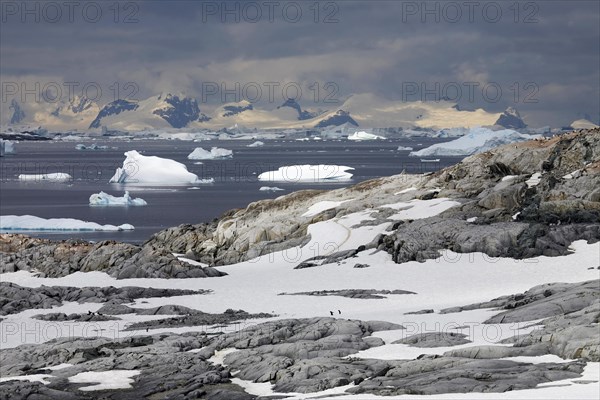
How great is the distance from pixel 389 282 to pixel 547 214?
425 inches

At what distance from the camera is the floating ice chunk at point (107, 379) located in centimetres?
3216

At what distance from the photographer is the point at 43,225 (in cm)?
9200

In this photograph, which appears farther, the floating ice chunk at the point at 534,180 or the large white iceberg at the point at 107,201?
the large white iceberg at the point at 107,201

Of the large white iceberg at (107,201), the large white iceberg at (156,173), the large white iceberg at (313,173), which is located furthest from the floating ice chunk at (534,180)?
the large white iceberg at (156,173)

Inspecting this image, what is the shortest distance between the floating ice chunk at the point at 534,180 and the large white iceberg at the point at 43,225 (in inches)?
1798

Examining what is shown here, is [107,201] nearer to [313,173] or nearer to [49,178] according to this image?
[313,173]

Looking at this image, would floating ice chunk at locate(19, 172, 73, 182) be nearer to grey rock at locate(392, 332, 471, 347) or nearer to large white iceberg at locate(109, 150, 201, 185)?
large white iceberg at locate(109, 150, 201, 185)

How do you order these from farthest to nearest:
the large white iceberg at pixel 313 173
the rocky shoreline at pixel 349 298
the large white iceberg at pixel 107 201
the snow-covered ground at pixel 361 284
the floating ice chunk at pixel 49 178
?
the floating ice chunk at pixel 49 178
the large white iceberg at pixel 313 173
the large white iceberg at pixel 107 201
the snow-covered ground at pixel 361 284
the rocky shoreline at pixel 349 298

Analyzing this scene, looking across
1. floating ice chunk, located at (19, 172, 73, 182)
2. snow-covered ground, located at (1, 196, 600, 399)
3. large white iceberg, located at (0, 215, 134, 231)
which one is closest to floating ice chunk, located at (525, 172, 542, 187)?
snow-covered ground, located at (1, 196, 600, 399)

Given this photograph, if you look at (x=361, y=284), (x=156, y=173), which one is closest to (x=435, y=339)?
(x=361, y=284)

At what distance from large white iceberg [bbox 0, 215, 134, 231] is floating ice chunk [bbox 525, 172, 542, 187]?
45.7 metres

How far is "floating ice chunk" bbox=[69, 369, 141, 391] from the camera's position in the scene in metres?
32.2

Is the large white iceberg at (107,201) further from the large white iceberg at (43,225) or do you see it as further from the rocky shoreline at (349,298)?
the rocky shoreline at (349,298)

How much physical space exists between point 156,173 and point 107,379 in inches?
5106
